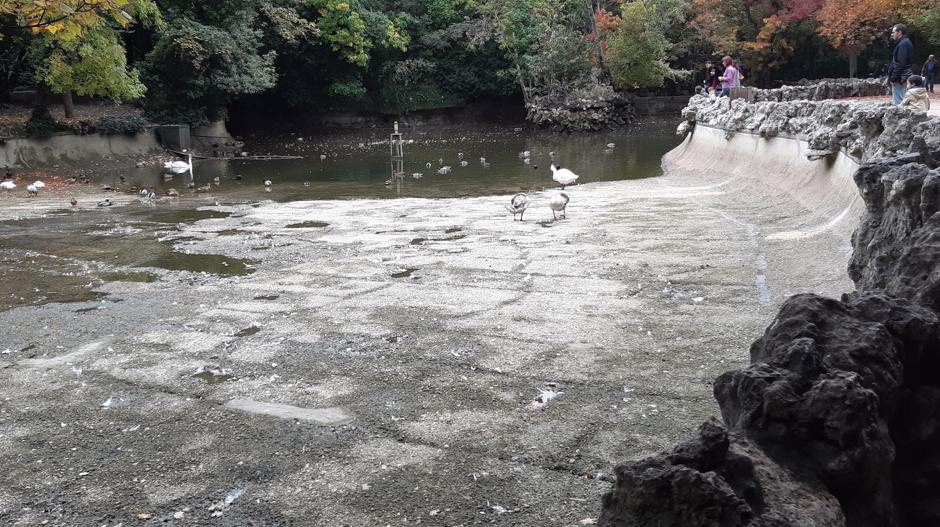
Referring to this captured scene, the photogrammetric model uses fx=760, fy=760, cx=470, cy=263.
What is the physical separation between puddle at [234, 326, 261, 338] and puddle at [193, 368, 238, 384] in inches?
25.9

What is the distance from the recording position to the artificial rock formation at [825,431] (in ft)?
5.75

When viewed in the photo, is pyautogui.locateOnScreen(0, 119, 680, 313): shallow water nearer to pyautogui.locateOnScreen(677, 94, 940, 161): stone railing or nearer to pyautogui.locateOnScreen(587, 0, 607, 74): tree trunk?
pyautogui.locateOnScreen(677, 94, 940, 161): stone railing

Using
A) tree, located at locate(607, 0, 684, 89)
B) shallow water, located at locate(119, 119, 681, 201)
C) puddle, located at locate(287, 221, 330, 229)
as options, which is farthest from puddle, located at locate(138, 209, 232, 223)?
tree, located at locate(607, 0, 684, 89)

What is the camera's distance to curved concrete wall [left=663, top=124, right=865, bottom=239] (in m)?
7.21

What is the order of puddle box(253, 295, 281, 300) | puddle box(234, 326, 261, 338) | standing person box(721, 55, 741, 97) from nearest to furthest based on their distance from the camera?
1. puddle box(234, 326, 261, 338)
2. puddle box(253, 295, 281, 300)
3. standing person box(721, 55, 741, 97)

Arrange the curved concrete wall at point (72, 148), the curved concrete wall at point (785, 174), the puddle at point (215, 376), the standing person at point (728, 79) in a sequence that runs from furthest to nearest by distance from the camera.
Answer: the curved concrete wall at point (72, 148) → the standing person at point (728, 79) → the curved concrete wall at point (785, 174) → the puddle at point (215, 376)

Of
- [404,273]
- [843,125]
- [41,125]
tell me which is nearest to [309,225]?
[404,273]

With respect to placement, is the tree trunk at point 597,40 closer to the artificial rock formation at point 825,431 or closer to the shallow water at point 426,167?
the shallow water at point 426,167

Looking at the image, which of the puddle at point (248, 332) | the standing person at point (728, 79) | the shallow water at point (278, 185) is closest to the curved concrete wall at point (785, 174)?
the standing person at point (728, 79)

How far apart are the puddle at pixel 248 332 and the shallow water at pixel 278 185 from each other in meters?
1.66

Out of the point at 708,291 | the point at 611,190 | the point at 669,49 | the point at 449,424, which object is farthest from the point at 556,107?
the point at 449,424

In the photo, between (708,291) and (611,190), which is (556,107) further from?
(708,291)

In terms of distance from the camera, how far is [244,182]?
1862 cm

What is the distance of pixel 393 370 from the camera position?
418cm
